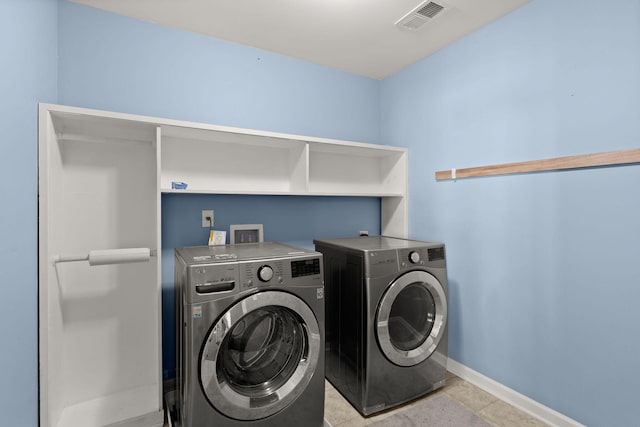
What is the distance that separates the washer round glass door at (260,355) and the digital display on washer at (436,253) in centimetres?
86

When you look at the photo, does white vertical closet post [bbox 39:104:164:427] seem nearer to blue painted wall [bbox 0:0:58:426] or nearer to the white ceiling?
blue painted wall [bbox 0:0:58:426]

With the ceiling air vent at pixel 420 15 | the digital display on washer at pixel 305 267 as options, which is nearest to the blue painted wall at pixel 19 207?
the digital display on washer at pixel 305 267

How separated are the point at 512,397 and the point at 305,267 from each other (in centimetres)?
153

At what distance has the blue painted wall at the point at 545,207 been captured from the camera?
4.62 feet

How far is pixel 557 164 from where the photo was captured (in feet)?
5.28

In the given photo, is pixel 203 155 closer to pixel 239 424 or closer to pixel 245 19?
pixel 245 19

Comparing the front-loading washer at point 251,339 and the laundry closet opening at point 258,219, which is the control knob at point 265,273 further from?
the laundry closet opening at point 258,219

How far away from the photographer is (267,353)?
1.54 metres

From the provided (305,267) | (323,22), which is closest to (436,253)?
(305,267)

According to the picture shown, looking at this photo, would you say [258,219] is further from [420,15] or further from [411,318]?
[420,15]

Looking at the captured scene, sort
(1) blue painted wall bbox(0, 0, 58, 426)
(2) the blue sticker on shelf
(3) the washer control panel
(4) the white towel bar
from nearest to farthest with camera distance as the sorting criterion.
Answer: (1) blue painted wall bbox(0, 0, 58, 426)
(3) the washer control panel
(4) the white towel bar
(2) the blue sticker on shelf

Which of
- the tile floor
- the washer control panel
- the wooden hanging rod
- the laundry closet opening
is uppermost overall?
the wooden hanging rod

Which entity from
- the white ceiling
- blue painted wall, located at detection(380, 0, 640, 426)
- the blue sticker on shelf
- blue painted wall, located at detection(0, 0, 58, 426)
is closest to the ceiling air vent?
the white ceiling

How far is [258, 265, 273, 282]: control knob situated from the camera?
1.39 metres
